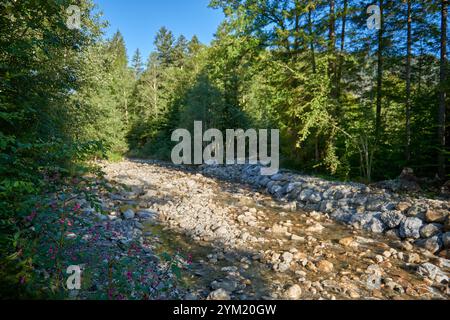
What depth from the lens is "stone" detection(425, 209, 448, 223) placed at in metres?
5.51

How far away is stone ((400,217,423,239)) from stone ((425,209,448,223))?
0.18 metres

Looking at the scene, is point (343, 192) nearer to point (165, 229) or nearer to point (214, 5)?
point (165, 229)

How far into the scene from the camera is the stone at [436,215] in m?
5.51

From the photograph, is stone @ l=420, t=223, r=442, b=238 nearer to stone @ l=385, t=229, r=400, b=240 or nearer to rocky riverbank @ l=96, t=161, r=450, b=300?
rocky riverbank @ l=96, t=161, r=450, b=300

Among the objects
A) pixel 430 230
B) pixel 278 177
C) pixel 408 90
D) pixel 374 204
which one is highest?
pixel 408 90

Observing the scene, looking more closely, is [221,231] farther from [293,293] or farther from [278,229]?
[293,293]

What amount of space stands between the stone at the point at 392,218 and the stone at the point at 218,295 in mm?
4545

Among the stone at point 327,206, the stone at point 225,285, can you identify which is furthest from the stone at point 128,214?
the stone at point 327,206

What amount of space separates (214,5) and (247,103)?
899 cm

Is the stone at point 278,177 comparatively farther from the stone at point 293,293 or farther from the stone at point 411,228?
the stone at point 293,293

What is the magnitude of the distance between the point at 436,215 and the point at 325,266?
304 cm

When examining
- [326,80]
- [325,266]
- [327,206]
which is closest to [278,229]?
[325,266]

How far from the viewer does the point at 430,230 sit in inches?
215
